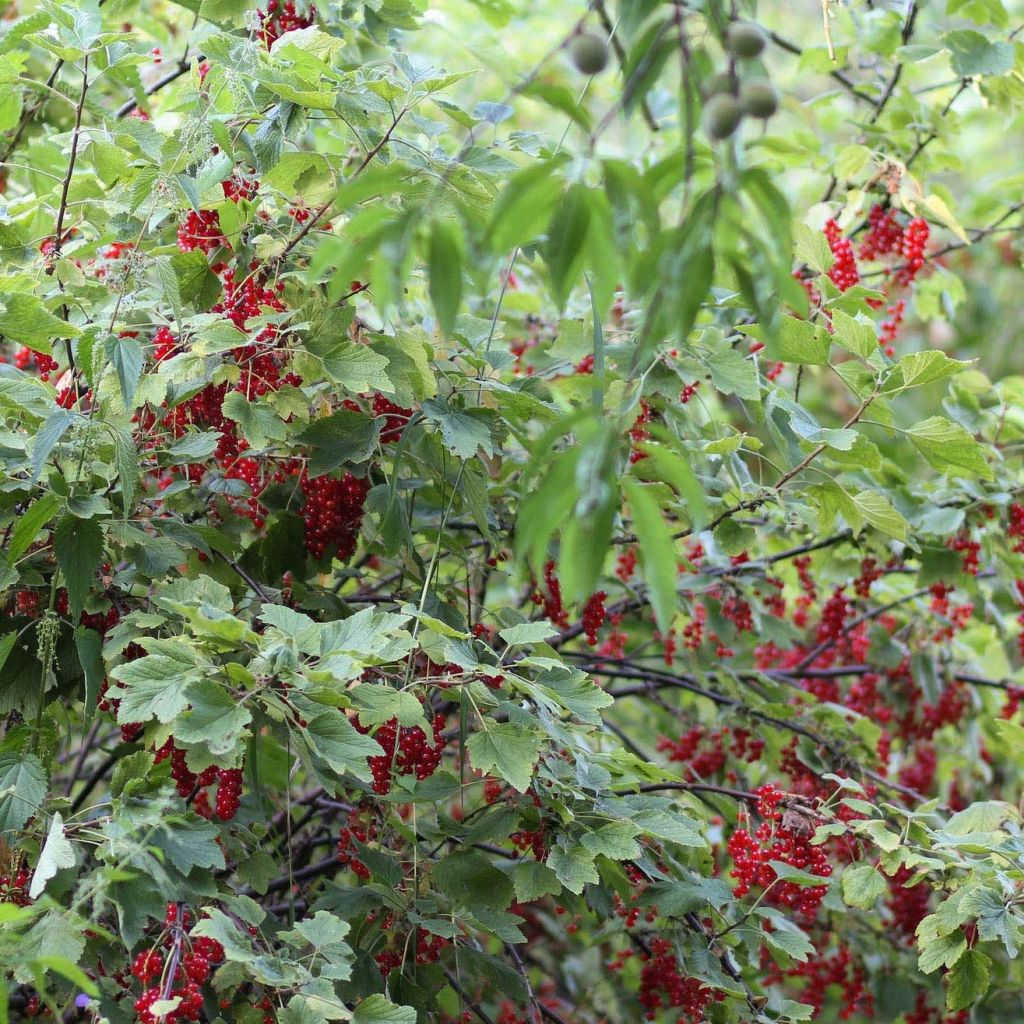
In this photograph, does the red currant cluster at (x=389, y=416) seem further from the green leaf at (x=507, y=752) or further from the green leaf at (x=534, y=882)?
the green leaf at (x=534, y=882)

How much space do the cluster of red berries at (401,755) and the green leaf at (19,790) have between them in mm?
391

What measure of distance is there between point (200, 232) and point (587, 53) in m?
0.91

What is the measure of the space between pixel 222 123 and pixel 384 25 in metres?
0.61

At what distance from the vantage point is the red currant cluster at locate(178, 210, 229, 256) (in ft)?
5.33

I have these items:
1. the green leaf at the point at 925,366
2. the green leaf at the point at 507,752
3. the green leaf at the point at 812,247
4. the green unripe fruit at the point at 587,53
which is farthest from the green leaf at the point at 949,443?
the green unripe fruit at the point at 587,53

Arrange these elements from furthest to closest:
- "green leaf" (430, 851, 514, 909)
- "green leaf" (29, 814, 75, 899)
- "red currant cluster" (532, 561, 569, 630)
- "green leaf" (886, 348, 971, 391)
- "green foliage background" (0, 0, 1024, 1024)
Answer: "red currant cluster" (532, 561, 569, 630) → "green leaf" (886, 348, 971, 391) → "green leaf" (430, 851, 514, 909) → "green leaf" (29, 814, 75, 899) → "green foliage background" (0, 0, 1024, 1024)

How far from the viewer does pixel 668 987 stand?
1773 mm

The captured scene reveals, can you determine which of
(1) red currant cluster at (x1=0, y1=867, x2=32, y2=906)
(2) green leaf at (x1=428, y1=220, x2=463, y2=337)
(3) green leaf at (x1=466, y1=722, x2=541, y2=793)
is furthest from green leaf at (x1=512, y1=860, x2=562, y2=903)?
(2) green leaf at (x1=428, y1=220, x2=463, y2=337)

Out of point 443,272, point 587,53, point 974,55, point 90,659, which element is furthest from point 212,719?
point 974,55

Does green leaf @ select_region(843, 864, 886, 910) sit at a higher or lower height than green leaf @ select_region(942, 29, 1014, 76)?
lower

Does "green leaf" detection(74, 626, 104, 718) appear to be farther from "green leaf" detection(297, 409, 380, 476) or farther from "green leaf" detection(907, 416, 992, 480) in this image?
"green leaf" detection(907, 416, 992, 480)

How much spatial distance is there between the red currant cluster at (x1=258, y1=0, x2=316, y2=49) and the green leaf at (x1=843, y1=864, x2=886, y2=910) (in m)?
1.59

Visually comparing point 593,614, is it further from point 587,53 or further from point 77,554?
point 587,53

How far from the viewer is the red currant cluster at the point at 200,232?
Answer: 163 centimetres
